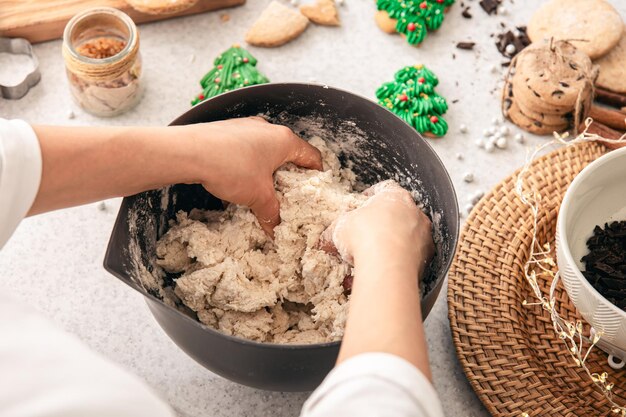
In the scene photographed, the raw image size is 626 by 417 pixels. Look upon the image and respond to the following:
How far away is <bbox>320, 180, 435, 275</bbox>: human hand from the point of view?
90 cm

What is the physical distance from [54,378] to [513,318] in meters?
0.77

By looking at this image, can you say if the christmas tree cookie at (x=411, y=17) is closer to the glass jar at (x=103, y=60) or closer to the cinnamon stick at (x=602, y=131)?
the cinnamon stick at (x=602, y=131)

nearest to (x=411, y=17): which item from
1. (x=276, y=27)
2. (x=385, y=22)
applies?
(x=385, y=22)

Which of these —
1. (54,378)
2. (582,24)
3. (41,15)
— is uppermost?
(54,378)

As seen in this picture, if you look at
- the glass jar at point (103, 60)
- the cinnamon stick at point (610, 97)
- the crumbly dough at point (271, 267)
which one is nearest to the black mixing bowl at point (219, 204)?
the crumbly dough at point (271, 267)

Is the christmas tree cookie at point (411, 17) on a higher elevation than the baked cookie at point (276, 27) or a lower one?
higher

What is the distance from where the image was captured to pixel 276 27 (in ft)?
5.14

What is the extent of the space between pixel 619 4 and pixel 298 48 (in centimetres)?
73

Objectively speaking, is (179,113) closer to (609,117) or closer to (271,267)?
(271,267)

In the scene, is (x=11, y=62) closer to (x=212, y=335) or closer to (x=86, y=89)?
(x=86, y=89)

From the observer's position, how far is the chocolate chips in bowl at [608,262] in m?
1.09

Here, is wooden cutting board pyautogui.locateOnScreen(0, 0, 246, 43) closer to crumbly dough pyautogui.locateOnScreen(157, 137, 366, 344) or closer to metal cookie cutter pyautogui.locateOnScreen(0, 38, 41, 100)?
metal cookie cutter pyautogui.locateOnScreen(0, 38, 41, 100)

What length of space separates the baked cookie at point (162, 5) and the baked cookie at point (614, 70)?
2.80ft

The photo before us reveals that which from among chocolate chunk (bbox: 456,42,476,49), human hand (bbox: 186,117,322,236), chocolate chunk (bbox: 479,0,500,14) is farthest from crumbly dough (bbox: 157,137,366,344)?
chocolate chunk (bbox: 479,0,500,14)
